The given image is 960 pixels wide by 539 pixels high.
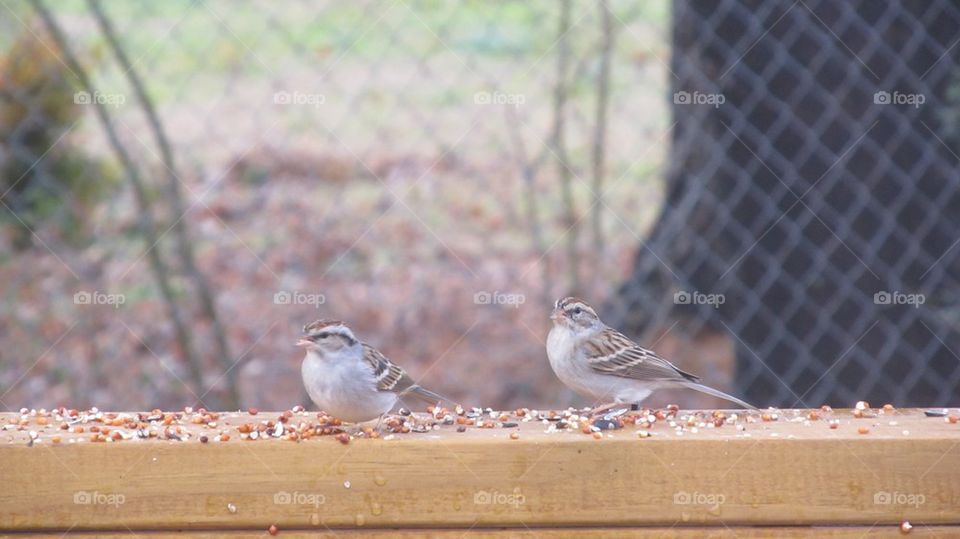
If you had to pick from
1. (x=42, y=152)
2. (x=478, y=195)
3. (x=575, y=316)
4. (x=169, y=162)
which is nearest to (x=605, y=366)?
(x=575, y=316)

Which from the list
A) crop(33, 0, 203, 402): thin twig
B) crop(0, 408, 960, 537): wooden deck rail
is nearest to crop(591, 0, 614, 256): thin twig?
crop(33, 0, 203, 402): thin twig

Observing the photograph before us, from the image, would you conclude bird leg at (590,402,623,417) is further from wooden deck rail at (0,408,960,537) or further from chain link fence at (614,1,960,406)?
chain link fence at (614,1,960,406)

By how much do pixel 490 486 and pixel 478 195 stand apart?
530 cm

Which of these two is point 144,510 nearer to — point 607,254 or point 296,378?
point 296,378

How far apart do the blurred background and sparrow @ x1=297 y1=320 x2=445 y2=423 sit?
209 centimetres

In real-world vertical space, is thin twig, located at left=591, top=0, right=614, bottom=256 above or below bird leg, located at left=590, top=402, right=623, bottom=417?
above

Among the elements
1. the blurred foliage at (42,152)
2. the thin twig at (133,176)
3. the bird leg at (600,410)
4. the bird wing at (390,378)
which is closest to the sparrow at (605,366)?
the bird leg at (600,410)

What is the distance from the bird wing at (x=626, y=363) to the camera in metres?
4.51

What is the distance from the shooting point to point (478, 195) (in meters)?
7.94

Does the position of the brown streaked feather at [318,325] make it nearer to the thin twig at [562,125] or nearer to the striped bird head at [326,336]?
the striped bird head at [326,336]

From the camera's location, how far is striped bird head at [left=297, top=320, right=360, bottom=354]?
3.69 meters

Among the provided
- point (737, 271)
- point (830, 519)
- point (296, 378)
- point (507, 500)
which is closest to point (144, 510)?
point (507, 500)

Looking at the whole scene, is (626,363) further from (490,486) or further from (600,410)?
(490,486)

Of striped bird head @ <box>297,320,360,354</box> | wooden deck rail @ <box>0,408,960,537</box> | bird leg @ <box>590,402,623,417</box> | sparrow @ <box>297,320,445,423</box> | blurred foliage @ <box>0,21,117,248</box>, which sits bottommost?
wooden deck rail @ <box>0,408,960,537</box>
